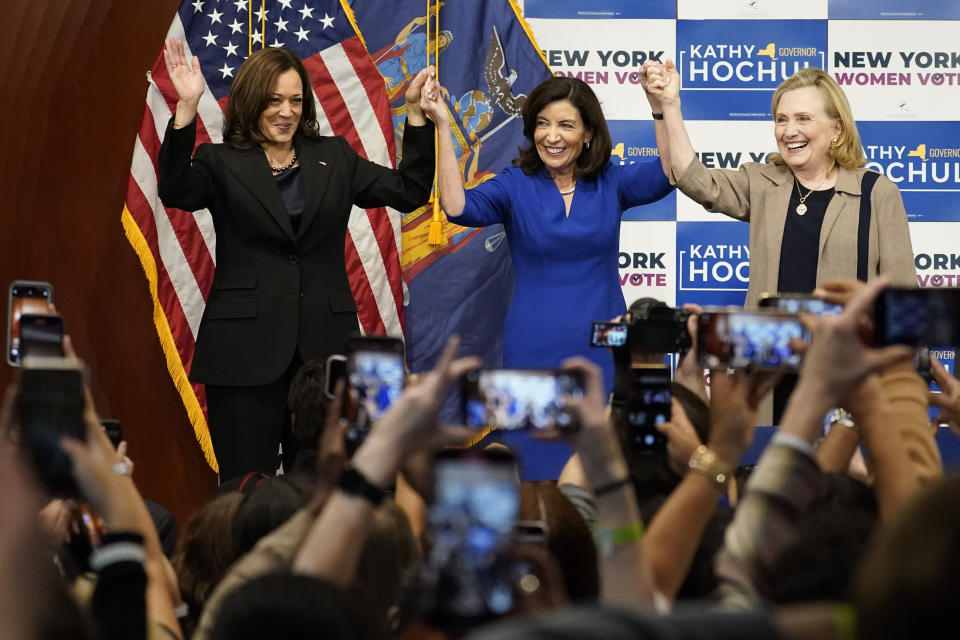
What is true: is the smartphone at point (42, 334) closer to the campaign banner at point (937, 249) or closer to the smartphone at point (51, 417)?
the smartphone at point (51, 417)

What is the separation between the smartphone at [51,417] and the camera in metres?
1.36

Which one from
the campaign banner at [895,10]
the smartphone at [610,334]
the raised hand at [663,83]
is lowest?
the smartphone at [610,334]

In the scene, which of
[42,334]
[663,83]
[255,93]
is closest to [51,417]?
[42,334]

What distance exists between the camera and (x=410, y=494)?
2.06 meters

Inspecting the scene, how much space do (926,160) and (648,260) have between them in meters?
1.22

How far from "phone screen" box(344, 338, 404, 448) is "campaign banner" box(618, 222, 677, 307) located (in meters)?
3.37

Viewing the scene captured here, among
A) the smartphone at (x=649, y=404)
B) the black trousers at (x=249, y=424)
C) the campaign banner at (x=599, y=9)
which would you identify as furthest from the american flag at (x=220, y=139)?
the smartphone at (x=649, y=404)

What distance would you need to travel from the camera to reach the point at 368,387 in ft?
5.38

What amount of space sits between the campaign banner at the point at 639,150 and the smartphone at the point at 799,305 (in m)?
3.25

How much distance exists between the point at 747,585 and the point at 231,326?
105 inches

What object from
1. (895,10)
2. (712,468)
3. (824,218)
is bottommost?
(712,468)

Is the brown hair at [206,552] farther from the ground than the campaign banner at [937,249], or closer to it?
closer to it

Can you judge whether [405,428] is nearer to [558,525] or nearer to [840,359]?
[558,525]

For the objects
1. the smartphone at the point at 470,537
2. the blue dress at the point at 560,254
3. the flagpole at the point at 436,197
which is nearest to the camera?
the smartphone at the point at 470,537
